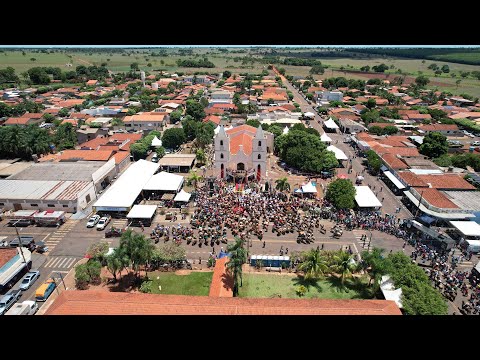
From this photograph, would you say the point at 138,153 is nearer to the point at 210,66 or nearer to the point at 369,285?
the point at 369,285

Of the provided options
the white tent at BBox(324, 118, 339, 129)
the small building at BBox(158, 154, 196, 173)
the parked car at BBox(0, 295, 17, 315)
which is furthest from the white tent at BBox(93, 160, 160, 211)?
the white tent at BBox(324, 118, 339, 129)

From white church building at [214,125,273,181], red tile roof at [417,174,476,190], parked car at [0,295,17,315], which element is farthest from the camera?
white church building at [214,125,273,181]

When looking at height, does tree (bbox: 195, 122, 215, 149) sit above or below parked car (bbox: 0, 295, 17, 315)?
above

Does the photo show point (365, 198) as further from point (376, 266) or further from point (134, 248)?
point (134, 248)

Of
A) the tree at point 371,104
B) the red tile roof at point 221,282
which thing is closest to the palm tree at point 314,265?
the red tile roof at point 221,282

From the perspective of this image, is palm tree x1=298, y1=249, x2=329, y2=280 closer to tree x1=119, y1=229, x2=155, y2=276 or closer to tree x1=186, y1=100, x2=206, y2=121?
tree x1=119, y1=229, x2=155, y2=276

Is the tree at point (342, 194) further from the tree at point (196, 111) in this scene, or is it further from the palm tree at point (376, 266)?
the tree at point (196, 111)

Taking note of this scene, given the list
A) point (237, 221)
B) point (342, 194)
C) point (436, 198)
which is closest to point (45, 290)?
point (237, 221)

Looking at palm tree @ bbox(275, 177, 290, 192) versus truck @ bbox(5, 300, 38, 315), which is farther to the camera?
palm tree @ bbox(275, 177, 290, 192)
